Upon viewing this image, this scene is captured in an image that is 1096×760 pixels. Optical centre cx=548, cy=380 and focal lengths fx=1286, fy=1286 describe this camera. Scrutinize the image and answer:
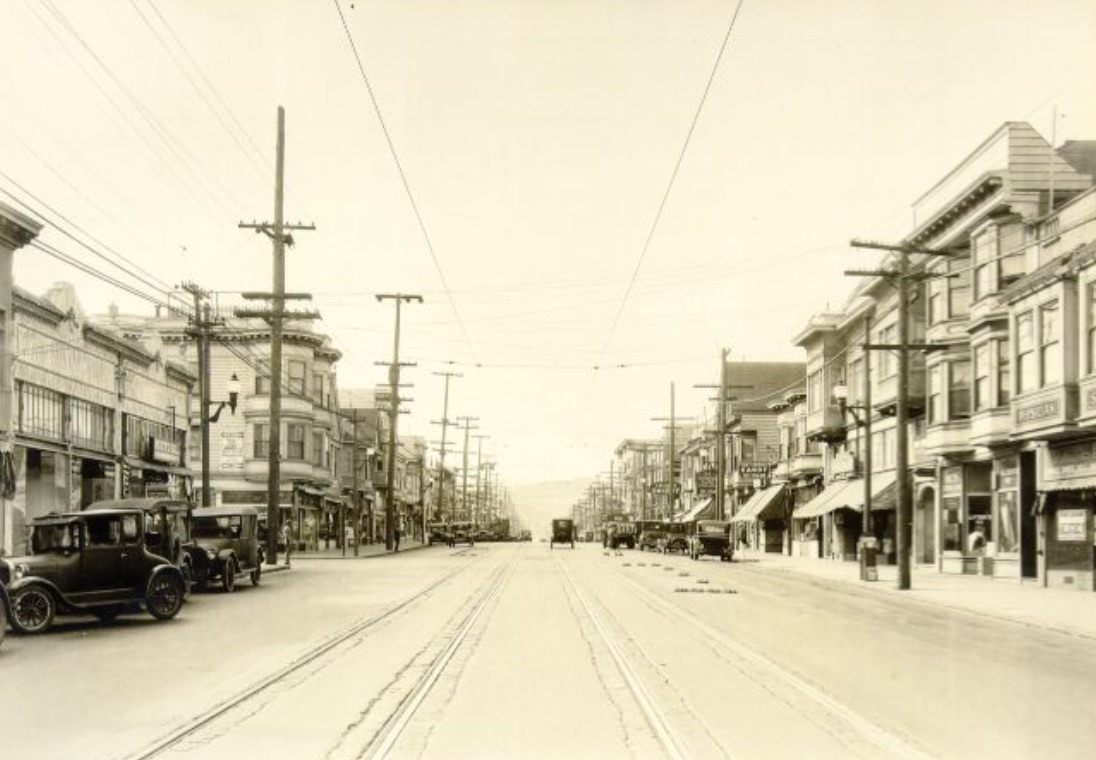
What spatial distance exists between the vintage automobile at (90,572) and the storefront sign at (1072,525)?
853 inches

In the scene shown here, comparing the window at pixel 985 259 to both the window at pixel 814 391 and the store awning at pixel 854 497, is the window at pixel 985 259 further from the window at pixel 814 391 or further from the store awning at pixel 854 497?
the window at pixel 814 391

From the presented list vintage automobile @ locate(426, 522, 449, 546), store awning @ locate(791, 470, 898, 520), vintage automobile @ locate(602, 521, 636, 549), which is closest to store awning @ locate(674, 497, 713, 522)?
vintage automobile @ locate(602, 521, 636, 549)

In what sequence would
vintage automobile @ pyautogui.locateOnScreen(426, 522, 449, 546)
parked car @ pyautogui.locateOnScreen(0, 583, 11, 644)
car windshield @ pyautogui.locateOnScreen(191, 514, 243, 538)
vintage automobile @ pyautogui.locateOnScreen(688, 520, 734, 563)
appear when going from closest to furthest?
parked car @ pyautogui.locateOnScreen(0, 583, 11, 644)
car windshield @ pyautogui.locateOnScreen(191, 514, 243, 538)
vintage automobile @ pyautogui.locateOnScreen(688, 520, 734, 563)
vintage automobile @ pyautogui.locateOnScreen(426, 522, 449, 546)

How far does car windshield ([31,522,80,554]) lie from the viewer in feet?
64.3

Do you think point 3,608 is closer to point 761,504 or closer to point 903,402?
point 903,402

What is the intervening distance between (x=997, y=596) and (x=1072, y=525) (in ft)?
12.9

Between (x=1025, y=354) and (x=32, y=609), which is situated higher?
(x=1025, y=354)

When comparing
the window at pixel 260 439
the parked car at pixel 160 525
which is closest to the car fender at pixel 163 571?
the parked car at pixel 160 525

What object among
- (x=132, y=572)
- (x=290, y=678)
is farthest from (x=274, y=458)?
(x=290, y=678)

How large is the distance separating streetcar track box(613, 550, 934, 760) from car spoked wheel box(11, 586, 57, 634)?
956 centimetres

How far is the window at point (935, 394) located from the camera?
41969 mm

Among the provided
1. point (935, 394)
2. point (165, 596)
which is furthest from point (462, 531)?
point (165, 596)

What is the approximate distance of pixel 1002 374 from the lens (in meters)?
36.8

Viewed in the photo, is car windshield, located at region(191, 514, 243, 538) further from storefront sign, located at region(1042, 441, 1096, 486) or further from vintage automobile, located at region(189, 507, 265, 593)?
storefront sign, located at region(1042, 441, 1096, 486)
